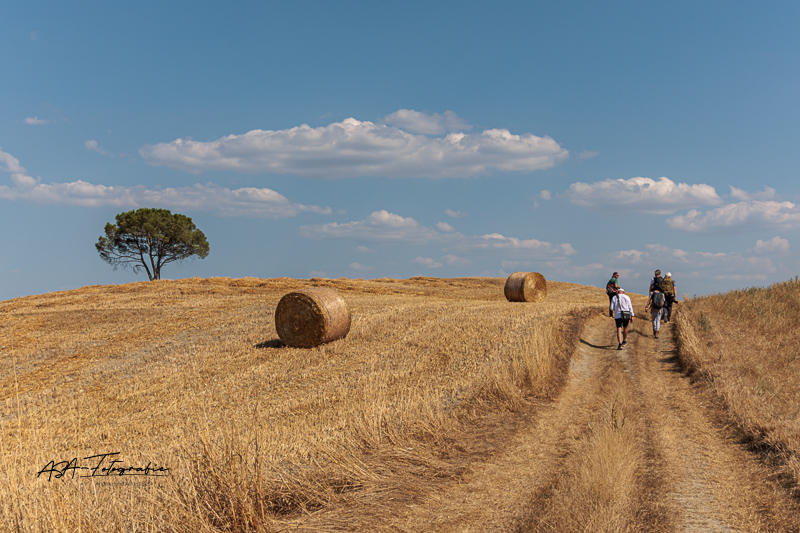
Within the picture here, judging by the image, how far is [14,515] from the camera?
5207 mm

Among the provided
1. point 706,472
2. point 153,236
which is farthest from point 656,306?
point 153,236

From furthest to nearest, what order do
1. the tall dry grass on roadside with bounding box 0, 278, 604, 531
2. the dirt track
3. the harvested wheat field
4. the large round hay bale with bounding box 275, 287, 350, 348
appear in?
the large round hay bale with bounding box 275, 287, 350, 348
the dirt track
the harvested wheat field
the tall dry grass on roadside with bounding box 0, 278, 604, 531

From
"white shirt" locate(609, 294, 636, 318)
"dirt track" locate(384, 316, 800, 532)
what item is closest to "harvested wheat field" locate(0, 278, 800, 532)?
"dirt track" locate(384, 316, 800, 532)

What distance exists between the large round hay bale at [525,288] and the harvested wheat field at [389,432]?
6830 mm

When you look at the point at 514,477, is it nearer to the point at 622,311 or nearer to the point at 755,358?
the point at 755,358

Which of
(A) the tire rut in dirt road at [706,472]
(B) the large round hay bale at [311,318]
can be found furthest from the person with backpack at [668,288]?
(B) the large round hay bale at [311,318]

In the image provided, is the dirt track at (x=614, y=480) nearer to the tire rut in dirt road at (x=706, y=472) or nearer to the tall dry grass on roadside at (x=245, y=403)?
the tire rut in dirt road at (x=706, y=472)

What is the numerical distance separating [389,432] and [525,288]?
952 inches

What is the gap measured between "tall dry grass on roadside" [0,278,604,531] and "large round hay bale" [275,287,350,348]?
55 cm

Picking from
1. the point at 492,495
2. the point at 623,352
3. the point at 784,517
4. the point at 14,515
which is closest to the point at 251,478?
the point at 14,515

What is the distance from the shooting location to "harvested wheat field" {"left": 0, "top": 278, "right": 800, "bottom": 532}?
6.21 meters

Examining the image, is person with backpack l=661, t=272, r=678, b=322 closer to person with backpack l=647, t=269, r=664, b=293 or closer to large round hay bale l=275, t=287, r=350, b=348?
person with backpack l=647, t=269, r=664, b=293

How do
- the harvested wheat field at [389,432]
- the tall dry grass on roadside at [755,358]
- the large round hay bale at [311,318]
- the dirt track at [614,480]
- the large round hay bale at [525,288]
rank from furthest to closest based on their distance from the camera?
the large round hay bale at [525,288] → the large round hay bale at [311,318] → the tall dry grass on roadside at [755,358] → the dirt track at [614,480] → the harvested wheat field at [389,432]

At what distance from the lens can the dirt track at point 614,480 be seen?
6480 mm
